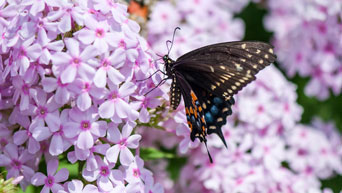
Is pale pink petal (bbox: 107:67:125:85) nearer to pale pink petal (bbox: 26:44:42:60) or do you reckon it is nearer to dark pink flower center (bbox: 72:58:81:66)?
dark pink flower center (bbox: 72:58:81:66)

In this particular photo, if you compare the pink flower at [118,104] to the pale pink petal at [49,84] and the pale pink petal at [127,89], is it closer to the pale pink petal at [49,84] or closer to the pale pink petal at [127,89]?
the pale pink petal at [127,89]

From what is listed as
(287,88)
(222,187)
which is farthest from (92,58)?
(287,88)

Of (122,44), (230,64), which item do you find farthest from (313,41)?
(122,44)

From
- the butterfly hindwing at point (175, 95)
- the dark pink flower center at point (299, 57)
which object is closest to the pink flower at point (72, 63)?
the butterfly hindwing at point (175, 95)

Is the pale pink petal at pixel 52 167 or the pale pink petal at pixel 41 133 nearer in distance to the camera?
the pale pink petal at pixel 41 133

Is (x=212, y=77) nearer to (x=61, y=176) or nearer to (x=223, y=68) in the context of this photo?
(x=223, y=68)

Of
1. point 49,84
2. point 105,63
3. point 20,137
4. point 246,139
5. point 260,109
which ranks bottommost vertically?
point 246,139

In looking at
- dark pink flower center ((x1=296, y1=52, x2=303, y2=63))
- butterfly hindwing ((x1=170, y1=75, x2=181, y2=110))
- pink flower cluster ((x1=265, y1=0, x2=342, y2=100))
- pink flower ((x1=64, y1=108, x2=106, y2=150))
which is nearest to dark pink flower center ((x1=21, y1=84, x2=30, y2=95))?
pink flower ((x1=64, y1=108, x2=106, y2=150))
